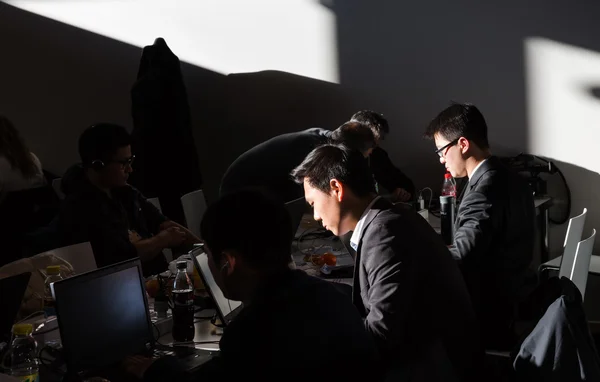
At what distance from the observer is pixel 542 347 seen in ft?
5.92

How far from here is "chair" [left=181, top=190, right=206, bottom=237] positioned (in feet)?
13.8

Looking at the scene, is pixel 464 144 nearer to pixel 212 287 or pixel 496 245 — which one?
pixel 496 245

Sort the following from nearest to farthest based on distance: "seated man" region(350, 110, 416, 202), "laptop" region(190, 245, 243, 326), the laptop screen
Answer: the laptop screen < "laptop" region(190, 245, 243, 326) < "seated man" region(350, 110, 416, 202)

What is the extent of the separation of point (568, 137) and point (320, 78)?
178cm

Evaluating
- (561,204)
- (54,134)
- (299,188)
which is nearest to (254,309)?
(299,188)

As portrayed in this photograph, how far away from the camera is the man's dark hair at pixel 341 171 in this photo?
7.63 ft

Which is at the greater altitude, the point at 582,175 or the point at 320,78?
the point at 320,78

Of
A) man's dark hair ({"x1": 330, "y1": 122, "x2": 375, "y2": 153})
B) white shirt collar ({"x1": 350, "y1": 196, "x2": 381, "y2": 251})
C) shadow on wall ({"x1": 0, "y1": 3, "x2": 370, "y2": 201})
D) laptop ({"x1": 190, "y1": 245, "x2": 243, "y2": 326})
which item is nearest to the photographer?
white shirt collar ({"x1": 350, "y1": 196, "x2": 381, "y2": 251})

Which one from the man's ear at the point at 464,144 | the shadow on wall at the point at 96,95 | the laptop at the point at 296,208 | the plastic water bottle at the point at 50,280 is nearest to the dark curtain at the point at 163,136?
the shadow on wall at the point at 96,95

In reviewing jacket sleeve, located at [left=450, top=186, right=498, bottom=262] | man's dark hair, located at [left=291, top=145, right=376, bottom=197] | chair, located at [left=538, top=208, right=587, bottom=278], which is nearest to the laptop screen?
man's dark hair, located at [left=291, top=145, right=376, bottom=197]

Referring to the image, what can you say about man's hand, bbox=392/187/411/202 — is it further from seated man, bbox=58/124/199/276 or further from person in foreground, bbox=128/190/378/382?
person in foreground, bbox=128/190/378/382

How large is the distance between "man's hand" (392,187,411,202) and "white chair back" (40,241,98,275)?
2.11m

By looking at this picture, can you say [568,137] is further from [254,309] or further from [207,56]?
[254,309]

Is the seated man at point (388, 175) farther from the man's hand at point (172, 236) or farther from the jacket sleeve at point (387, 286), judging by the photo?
the jacket sleeve at point (387, 286)
